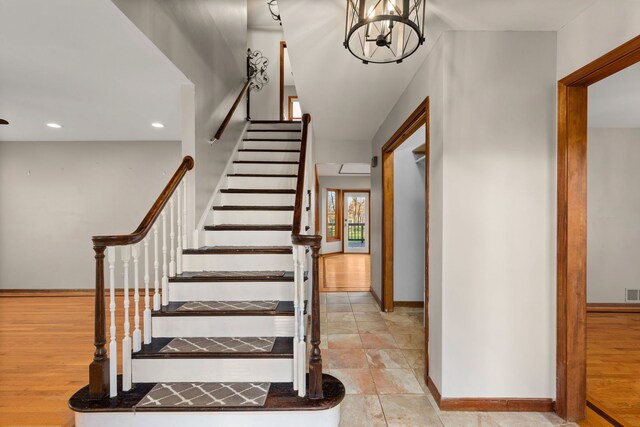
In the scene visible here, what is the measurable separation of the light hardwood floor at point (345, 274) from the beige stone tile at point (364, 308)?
91 cm

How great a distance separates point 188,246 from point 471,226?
2.40 metres

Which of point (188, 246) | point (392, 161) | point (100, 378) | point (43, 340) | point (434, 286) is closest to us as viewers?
point (100, 378)

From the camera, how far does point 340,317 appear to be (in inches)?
163

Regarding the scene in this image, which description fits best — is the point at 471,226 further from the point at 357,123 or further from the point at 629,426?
the point at 357,123

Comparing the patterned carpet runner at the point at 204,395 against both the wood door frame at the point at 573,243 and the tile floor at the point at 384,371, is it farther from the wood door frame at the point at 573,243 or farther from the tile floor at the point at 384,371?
the wood door frame at the point at 573,243

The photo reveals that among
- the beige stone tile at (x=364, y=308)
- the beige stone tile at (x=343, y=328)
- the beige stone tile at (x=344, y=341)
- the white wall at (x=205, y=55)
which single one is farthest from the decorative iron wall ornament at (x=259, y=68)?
the beige stone tile at (x=344, y=341)

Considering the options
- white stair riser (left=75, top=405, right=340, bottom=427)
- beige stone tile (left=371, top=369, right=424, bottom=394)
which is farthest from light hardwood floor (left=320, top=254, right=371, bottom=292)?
white stair riser (left=75, top=405, right=340, bottom=427)

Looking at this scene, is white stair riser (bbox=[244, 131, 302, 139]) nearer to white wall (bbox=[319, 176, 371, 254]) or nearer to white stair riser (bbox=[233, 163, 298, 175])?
white stair riser (bbox=[233, 163, 298, 175])

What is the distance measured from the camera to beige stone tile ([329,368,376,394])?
244cm

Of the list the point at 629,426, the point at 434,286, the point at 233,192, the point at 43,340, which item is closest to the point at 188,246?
the point at 233,192

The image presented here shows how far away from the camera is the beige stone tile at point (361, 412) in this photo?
2076mm

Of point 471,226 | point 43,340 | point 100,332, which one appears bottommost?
point 43,340

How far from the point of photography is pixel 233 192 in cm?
382

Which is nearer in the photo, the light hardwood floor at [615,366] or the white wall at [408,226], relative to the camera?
the light hardwood floor at [615,366]
